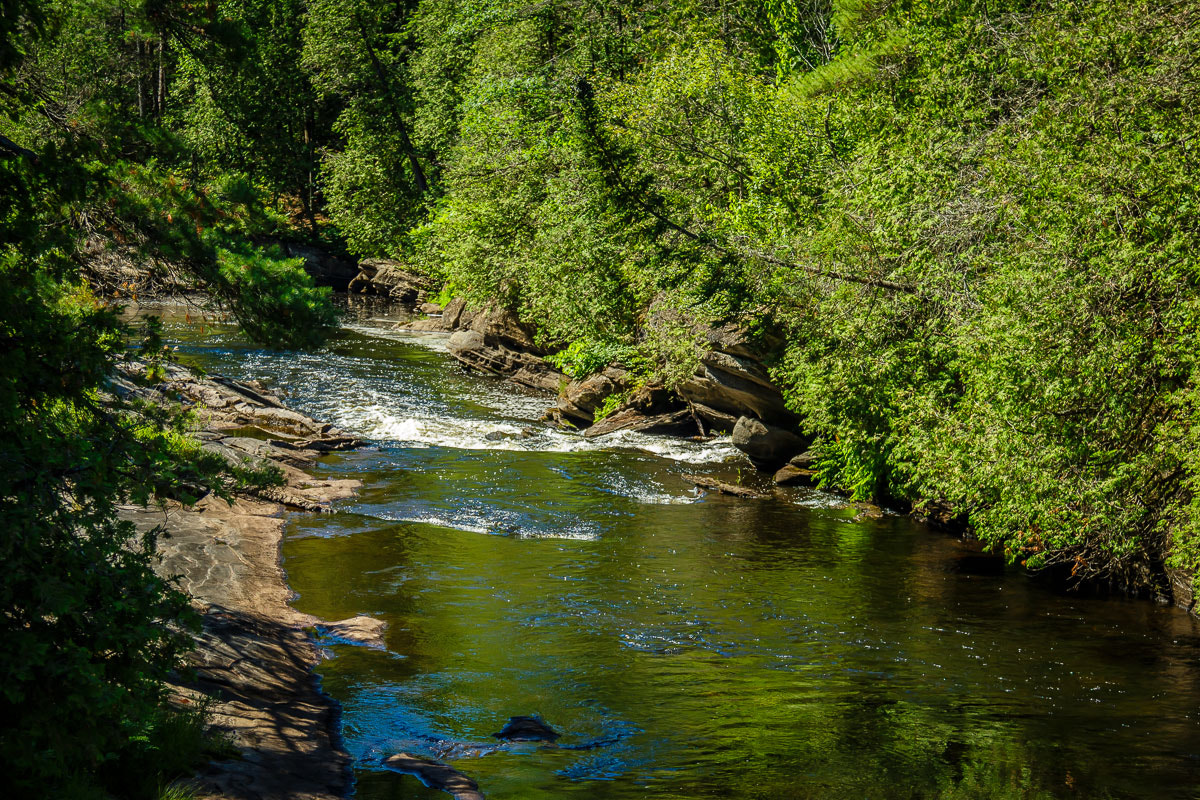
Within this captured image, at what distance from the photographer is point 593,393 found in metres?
27.4

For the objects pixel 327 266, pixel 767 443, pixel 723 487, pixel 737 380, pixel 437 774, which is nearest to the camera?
pixel 437 774

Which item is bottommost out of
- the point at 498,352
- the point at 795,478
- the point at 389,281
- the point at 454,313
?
the point at 795,478

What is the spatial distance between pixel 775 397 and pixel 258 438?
38.1 ft

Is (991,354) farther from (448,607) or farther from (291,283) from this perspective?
(291,283)

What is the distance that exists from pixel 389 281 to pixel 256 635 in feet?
134

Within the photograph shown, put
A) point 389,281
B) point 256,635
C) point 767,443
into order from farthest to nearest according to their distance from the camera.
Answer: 1. point 389,281
2. point 767,443
3. point 256,635

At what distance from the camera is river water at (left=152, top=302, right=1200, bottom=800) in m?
9.50

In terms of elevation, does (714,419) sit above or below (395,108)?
below

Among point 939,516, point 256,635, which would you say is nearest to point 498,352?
point 939,516

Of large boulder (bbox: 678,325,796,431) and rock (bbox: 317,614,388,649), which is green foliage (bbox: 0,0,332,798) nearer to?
rock (bbox: 317,614,388,649)

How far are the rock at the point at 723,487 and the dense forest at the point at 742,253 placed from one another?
1983mm

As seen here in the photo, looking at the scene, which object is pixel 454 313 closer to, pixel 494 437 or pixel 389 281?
pixel 389 281

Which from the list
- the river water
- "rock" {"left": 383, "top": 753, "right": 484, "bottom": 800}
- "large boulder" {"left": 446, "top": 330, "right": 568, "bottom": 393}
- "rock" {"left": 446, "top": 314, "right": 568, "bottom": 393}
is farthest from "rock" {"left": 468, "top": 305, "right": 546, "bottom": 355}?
"rock" {"left": 383, "top": 753, "right": 484, "bottom": 800}

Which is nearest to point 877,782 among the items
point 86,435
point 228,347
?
point 86,435
